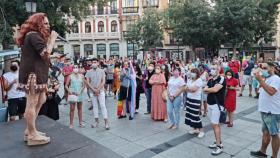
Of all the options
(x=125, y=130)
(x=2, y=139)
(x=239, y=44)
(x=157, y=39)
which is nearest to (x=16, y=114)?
(x=125, y=130)

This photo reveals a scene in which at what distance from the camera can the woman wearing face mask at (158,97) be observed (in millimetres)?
8375

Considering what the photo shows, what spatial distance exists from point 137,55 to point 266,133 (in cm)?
3717

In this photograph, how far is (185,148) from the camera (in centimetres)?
616

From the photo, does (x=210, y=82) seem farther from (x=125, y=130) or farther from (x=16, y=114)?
(x=16, y=114)

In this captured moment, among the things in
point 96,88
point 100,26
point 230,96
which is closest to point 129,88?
point 96,88

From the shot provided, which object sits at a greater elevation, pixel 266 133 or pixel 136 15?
pixel 136 15

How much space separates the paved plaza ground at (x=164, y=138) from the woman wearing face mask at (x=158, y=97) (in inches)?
10.1

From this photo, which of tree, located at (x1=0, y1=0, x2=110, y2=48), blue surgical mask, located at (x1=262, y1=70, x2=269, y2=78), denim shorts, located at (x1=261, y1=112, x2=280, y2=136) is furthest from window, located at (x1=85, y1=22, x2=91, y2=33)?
denim shorts, located at (x1=261, y1=112, x2=280, y2=136)

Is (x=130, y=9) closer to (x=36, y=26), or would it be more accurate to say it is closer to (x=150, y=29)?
(x=150, y=29)

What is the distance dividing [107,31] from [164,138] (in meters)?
39.1

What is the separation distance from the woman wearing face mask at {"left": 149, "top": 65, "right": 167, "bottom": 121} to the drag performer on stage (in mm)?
5075

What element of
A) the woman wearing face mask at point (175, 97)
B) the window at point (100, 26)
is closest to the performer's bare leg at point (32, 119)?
the woman wearing face mask at point (175, 97)

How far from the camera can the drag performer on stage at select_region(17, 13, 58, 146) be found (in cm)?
343

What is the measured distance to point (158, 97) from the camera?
8430mm
